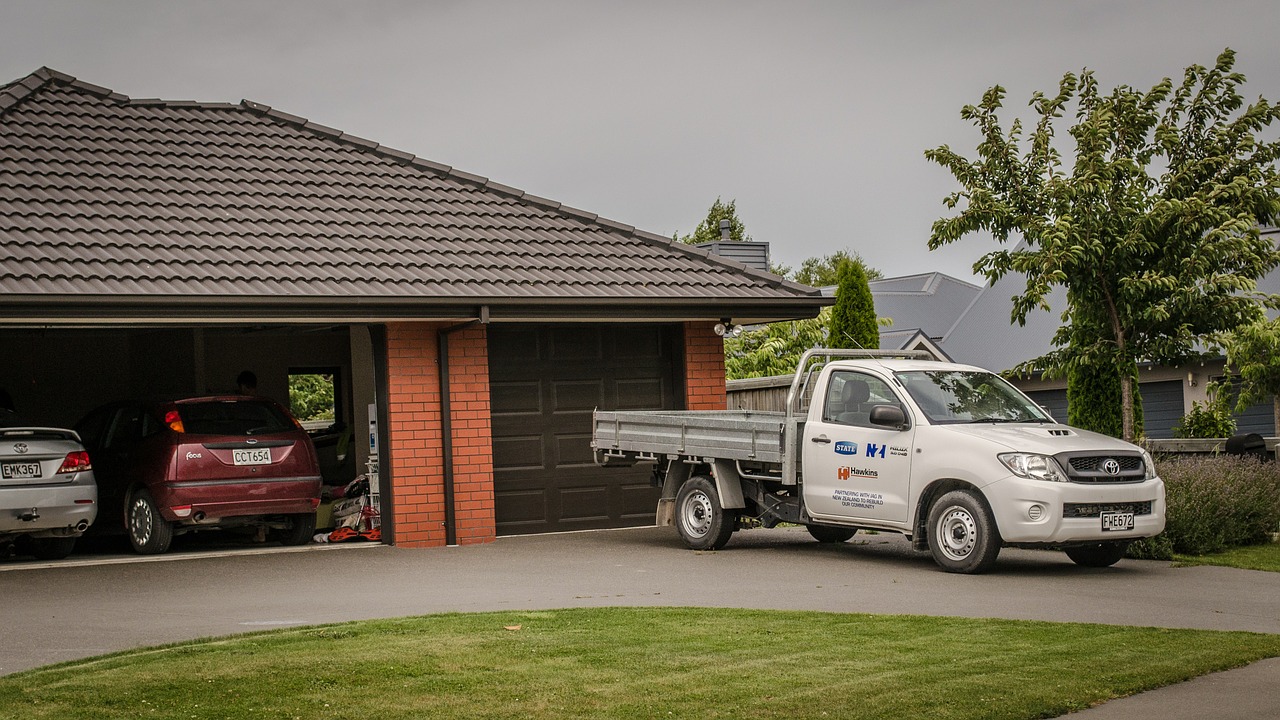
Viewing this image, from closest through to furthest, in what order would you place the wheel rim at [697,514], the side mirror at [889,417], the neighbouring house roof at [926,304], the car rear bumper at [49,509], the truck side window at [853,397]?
the side mirror at [889,417] < the truck side window at [853,397] < the car rear bumper at [49,509] < the wheel rim at [697,514] < the neighbouring house roof at [926,304]

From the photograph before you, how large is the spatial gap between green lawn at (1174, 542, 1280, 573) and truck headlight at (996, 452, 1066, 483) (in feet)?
6.81

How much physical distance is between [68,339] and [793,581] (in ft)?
45.9

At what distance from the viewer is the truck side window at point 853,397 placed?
12.5 meters

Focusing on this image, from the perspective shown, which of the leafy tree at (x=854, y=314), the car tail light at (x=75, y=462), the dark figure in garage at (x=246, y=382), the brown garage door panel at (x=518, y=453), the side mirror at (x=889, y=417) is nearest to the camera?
the side mirror at (x=889, y=417)

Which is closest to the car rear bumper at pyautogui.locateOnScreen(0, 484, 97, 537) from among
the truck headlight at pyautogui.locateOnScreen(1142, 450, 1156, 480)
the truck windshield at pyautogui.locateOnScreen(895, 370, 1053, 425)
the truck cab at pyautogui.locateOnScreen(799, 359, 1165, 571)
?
the truck cab at pyautogui.locateOnScreen(799, 359, 1165, 571)

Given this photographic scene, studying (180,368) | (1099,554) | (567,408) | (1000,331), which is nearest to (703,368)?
(567,408)

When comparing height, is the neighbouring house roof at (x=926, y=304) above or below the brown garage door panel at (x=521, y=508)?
above

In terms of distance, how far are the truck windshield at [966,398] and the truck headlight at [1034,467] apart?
868 millimetres

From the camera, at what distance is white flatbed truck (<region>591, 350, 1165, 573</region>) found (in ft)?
36.8

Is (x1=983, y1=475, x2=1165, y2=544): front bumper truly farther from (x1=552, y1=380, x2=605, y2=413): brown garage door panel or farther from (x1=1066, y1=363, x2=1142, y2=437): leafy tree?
(x1=1066, y1=363, x2=1142, y2=437): leafy tree

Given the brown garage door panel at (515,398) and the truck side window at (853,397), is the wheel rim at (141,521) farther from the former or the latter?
the truck side window at (853,397)

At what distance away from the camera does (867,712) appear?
6.18 metres

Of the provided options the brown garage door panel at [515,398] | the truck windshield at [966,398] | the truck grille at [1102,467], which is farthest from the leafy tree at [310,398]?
the truck grille at [1102,467]

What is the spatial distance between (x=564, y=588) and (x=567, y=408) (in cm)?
513
